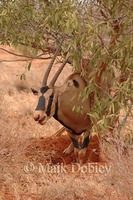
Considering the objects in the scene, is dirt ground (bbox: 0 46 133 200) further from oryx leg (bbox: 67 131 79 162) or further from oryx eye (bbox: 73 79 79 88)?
oryx eye (bbox: 73 79 79 88)

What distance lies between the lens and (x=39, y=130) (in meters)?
10.4

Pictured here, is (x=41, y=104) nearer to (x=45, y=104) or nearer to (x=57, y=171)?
(x=45, y=104)

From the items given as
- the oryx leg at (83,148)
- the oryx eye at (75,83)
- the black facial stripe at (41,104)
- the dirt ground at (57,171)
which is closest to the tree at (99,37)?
the oryx eye at (75,83)

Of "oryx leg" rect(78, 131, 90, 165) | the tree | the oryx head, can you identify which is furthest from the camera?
"oryx leg" rect(78, 131, 90, 165)

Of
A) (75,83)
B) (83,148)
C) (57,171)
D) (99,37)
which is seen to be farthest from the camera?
(83,148)

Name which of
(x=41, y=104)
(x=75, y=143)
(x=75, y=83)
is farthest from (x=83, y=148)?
(x=41, y=104)

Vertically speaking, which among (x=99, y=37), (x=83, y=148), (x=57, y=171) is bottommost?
(x=57, y=171)

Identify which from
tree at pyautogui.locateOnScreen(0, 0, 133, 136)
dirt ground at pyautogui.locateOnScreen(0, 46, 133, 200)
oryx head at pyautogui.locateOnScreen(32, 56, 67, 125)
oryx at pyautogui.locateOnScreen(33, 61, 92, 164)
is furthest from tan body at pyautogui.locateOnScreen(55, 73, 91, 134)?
dirt ground at pyautogui.locateOnScreen(0, 46, 133, 200)

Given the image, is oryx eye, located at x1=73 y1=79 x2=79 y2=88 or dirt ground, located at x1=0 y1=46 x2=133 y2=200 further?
oryx eye, located at x1=73 y1=79 x2=79 y2=88

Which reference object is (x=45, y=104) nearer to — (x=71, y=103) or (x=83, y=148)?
(x=71, y=103)

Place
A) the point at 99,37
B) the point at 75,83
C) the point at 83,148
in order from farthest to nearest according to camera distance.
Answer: the point at 83,148, the point at 75,83, the point at 99,37

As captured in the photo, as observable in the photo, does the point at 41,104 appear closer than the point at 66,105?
Yes

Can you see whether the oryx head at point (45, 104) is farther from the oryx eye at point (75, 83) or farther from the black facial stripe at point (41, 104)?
the oryx eye at point (75, 83)

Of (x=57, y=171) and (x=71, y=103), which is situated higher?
(x=71, y=103)
